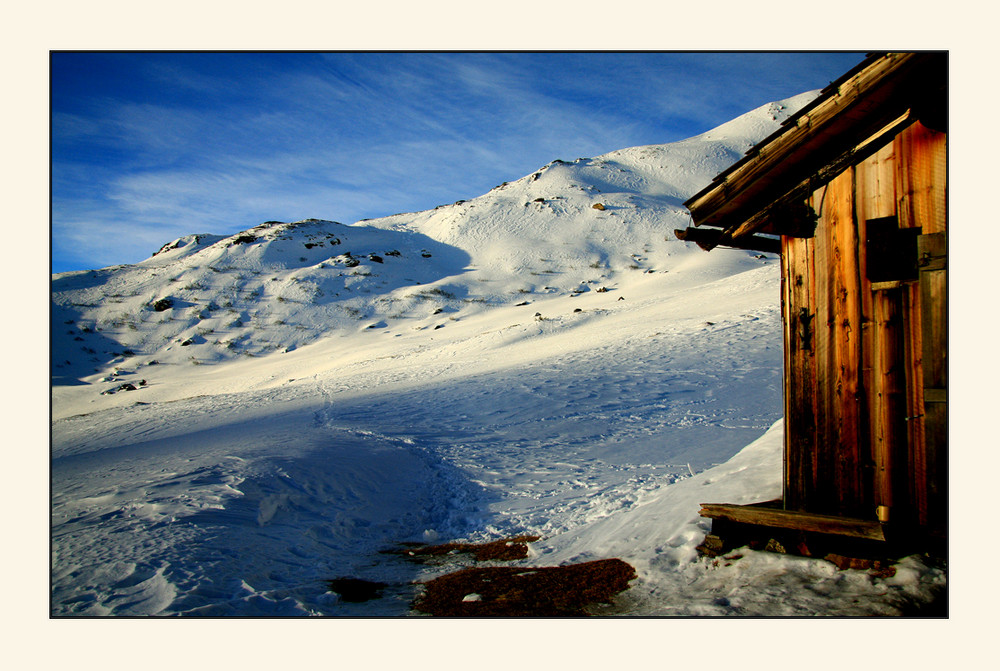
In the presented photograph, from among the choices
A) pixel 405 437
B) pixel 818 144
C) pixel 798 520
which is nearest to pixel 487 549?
pixel 798 520

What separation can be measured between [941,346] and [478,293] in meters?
37.9

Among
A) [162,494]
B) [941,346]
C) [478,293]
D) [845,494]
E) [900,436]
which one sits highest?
[478,293]

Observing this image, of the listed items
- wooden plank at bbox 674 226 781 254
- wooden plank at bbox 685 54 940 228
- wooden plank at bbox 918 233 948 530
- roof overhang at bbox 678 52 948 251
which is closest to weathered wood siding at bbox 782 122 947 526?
wooden plank at bbox 918 233 948 530

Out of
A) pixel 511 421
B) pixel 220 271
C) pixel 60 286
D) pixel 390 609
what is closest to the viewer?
pixel 390 609

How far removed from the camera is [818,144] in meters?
4.29

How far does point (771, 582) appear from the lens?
4.04 m

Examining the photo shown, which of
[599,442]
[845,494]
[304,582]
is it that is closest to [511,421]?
[599,442]

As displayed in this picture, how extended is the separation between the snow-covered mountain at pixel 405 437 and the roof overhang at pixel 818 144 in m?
2.67

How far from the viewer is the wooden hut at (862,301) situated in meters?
3.80

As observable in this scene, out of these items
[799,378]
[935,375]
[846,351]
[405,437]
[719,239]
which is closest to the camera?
[935,375]

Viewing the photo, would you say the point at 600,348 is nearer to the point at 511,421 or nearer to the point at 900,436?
the point at 511,421

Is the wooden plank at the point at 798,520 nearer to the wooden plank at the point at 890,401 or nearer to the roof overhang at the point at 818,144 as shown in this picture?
the wooden plank at the point at 890,401

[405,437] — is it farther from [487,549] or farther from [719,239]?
[719,239]

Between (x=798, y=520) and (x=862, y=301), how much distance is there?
172 centimetres
